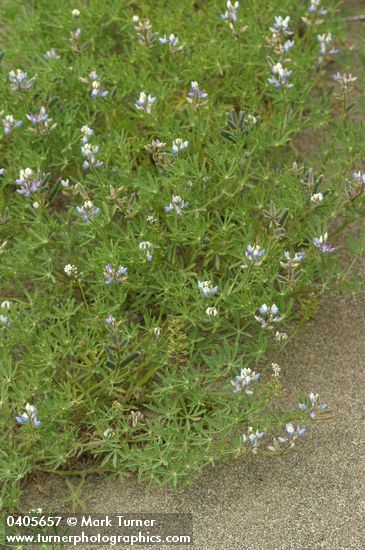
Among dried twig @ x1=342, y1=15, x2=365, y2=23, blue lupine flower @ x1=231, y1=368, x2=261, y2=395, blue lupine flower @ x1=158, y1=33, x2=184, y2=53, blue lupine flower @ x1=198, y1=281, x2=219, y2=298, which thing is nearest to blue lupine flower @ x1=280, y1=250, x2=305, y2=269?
blue lupine flower @ x1=198, y1=281, x2=219, y2=298

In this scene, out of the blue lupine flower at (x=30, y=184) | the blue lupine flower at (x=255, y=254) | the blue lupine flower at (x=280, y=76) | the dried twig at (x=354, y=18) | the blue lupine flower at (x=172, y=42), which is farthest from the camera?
the dried twig at (x=354, y=18)

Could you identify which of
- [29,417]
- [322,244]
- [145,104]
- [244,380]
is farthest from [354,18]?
[29,417]

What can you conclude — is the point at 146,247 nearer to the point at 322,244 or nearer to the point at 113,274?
the point at 113,274

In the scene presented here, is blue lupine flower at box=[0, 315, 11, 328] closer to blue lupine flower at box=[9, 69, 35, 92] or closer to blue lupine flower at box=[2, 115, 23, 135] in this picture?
blue lupine flower at box=[2, 115, 23, 135]

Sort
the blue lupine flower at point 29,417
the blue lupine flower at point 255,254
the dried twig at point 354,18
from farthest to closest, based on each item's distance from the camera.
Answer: the dried twig at point 354,18 < the blue lupine flower at point 255,254 < the blue lupine flower at point 29,417

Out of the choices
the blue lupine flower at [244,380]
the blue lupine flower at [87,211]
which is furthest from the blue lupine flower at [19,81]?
the blue lupine flower at [244,380]

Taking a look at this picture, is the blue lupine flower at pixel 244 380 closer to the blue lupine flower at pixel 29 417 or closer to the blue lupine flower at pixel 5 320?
the blue lupine flower at pixel 29 417
